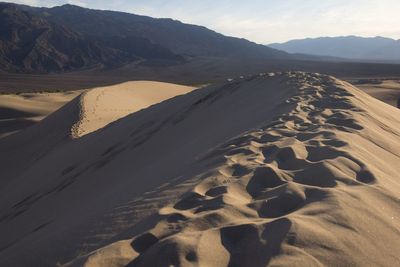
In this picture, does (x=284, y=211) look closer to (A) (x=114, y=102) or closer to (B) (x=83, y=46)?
(A) (x=114, y=102)

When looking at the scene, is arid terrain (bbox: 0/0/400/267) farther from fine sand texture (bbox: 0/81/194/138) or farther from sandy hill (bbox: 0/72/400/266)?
fine sand texture (bbox: 0/81/194/138)

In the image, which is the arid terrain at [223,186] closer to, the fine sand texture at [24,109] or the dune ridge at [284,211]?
the dune ridge at [284,211]

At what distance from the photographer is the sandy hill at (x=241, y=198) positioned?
2.59 metres

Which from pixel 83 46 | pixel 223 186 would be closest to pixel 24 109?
pixel 223 186

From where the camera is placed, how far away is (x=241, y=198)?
10.9 feet

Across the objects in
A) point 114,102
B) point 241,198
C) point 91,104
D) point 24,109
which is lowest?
point 24,109

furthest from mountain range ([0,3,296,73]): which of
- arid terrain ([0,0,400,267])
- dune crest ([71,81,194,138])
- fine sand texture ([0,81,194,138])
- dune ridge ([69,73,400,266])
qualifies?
dune ridge ([69,73,400,266])

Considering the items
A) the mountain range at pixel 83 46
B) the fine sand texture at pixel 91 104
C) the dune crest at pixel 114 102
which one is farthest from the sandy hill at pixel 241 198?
the mountain range at pixel 83 46

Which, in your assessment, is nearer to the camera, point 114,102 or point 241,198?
point 241,198

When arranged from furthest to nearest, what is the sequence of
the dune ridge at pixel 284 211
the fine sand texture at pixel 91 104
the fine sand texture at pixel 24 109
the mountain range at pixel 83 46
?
the mountain range at pixel 83 46
the fine sand texture at pixel 24 109
the fine sand texture at pixel 91 104
the dune ridge at pixel 284 211

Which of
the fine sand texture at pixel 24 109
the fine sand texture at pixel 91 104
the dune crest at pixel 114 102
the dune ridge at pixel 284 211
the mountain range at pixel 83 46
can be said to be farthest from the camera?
the mountain range at pixel 83 46

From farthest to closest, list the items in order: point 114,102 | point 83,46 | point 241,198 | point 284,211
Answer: point 83,46
point 114,102
point 241,198
point 284,211

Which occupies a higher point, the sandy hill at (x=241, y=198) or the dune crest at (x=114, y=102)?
the sandy hill at (x=241, y=198)

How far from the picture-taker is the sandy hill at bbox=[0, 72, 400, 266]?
2.59m
